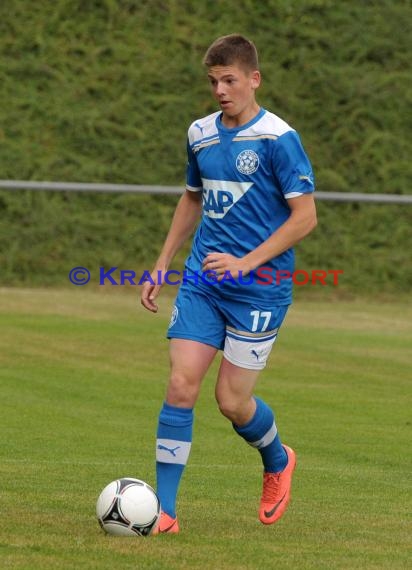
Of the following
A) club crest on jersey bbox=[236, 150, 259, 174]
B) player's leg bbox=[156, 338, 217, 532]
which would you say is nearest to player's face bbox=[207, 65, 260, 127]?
club crest on jersey bbox=[236, 150, 259, 174]

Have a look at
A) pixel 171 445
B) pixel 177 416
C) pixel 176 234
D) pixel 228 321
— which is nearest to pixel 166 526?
pixel 171 445

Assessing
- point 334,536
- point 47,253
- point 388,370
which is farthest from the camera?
point 47,253

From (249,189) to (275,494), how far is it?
1.50 m

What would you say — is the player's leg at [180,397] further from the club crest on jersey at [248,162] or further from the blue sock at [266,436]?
the club crest on jersey at [248,162]

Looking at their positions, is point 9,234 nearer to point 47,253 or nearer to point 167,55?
point 47,253

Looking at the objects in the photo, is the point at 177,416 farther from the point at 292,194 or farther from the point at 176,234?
the point at 292,194

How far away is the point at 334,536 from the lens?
6594 millimetres

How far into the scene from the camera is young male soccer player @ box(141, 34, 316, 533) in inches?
261

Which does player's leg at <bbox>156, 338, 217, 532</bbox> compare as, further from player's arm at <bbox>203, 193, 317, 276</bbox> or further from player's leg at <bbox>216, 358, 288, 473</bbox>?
player's arm at <bbox>203, 193, 317, 276</bbox>

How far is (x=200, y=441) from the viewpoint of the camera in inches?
394

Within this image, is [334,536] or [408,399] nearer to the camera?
[334,536]

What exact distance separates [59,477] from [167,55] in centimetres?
1420

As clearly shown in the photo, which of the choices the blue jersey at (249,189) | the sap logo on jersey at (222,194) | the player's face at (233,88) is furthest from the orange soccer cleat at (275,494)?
the player's face at (233,88)

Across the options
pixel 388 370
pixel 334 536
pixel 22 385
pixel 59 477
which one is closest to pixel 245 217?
pixel 334 536
